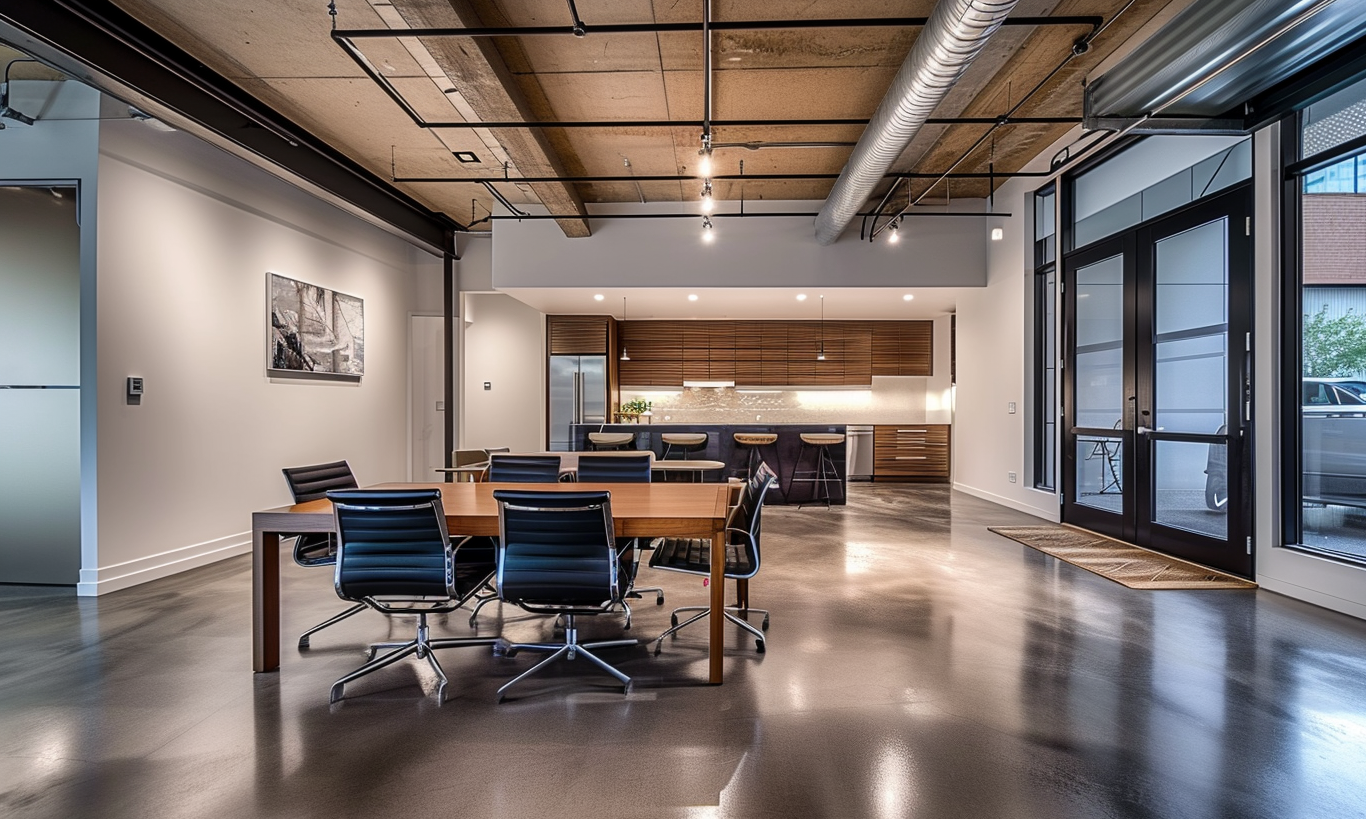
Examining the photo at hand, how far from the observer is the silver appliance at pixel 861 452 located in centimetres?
1159

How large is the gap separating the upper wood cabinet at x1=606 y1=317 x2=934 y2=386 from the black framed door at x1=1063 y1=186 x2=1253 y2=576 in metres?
5.06

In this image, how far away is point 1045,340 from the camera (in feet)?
24.3

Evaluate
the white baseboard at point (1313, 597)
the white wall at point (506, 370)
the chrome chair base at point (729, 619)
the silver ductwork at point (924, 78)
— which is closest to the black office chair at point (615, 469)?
the chrome chair base at point (729, 619)

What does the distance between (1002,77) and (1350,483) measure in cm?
354

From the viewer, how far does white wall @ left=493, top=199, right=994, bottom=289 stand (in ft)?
28.0

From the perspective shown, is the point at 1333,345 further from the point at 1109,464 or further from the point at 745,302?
the point at 745,302

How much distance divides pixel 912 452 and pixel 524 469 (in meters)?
8.27

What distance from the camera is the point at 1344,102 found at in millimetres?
3934

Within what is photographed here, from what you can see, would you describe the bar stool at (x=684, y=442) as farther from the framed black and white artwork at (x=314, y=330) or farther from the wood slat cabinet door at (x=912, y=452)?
the wood slat cabinet door at (x=912, y=452)

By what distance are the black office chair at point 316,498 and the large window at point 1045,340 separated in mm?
6724

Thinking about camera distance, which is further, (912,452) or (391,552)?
(912,452)

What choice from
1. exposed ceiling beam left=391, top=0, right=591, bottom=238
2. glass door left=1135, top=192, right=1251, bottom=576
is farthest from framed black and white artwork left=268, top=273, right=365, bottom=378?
glass door left=1135, top=192, right=1251, bottom=576

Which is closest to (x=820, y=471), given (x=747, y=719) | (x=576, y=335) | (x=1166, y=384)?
(x=1166, y=384)

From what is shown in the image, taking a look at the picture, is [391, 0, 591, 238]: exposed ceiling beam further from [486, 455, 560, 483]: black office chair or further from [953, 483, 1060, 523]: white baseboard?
[953, 483, 1060, 523]: white baseboard
